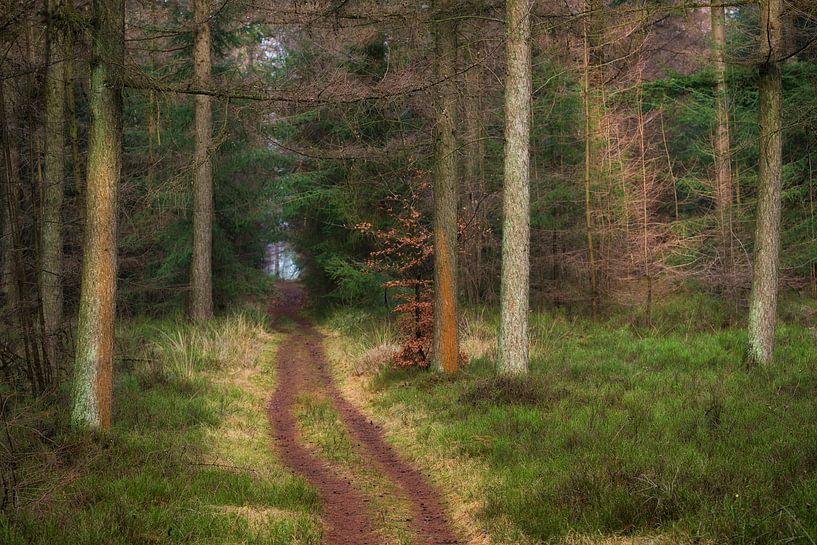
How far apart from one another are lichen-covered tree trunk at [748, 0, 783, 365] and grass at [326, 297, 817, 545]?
559mm

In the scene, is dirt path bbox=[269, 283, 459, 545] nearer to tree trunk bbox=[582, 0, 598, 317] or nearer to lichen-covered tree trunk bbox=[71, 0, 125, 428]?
lichen-covered tree trunk bbox=[71, 0, 125, 428]

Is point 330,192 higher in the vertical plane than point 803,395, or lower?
higher

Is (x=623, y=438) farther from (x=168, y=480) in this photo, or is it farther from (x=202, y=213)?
(x=202, y=213)

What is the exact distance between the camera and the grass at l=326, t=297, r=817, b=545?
5590mm

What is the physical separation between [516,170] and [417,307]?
430 cm

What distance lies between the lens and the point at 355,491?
789 cm

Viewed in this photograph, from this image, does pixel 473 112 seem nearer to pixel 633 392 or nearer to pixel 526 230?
pixel 526 230

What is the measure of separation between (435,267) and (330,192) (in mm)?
8920

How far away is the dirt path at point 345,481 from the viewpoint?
6.72m

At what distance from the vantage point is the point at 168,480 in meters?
7.00

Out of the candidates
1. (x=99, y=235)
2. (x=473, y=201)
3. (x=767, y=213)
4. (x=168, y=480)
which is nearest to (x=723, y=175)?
(x=473, y=201)

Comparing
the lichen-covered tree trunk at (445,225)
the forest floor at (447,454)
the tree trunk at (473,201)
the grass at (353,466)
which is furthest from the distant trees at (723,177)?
the grass at (353,466)

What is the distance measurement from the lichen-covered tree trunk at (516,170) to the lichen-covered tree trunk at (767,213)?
4375 millimetres

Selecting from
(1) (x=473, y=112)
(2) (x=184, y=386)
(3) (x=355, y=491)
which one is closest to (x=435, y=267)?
(1) (x=473, y=112)
